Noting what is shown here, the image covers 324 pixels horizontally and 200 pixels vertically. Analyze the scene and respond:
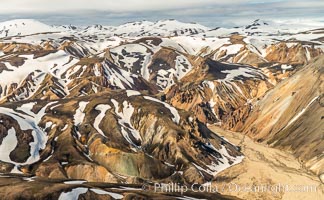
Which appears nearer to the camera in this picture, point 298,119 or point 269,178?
point 269,178

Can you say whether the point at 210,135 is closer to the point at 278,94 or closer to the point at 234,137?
the point at 234,137

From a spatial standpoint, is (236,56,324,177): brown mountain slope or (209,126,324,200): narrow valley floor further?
(236,56,324,177): brown mountain slope

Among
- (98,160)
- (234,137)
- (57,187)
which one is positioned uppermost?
(57,187)

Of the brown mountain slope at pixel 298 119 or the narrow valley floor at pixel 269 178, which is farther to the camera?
the brown mountain slope at pixel 298 119

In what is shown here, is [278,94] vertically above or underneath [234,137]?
above

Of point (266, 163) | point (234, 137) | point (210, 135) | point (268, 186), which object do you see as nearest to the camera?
point (268, 186)

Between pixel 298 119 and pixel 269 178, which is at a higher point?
pixel 298 119

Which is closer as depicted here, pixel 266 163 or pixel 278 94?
pixel 266 163

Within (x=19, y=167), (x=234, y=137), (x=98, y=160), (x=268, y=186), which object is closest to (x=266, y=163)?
(x=268, y=186)
